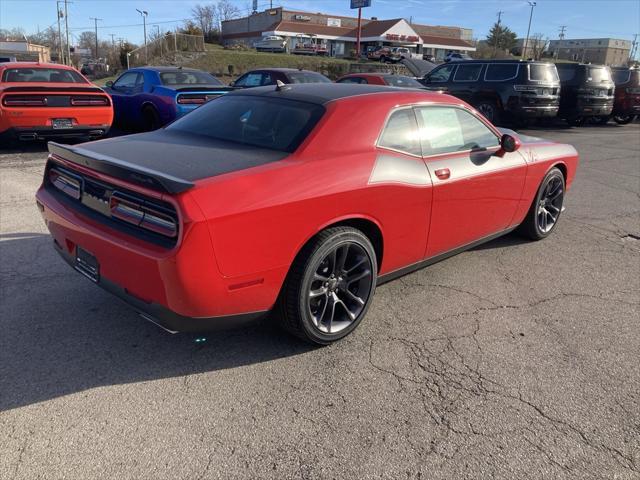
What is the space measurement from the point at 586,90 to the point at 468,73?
3591 millimetres

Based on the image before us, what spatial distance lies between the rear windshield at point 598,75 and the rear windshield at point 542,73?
2.04 meters

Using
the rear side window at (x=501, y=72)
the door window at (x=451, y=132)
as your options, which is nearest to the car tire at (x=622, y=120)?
the rear side window at (x=501, y=72)

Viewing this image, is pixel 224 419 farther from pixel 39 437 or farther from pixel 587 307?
pixel 587 307

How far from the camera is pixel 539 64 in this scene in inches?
543

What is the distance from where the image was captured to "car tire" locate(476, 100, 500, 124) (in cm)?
1426

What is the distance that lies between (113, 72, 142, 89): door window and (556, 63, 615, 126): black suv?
12.3m

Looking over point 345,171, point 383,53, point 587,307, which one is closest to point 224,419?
point 345,171

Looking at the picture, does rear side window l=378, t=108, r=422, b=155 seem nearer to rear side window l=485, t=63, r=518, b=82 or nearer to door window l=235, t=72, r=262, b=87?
A: door window l=235, t=72, r=262, b=87

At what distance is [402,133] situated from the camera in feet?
11.7

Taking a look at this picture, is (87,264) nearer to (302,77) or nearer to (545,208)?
(545,208)

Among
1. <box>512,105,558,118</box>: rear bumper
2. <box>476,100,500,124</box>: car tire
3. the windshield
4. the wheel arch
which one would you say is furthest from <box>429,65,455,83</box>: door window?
the wheel arch

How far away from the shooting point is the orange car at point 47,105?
7.84 meters

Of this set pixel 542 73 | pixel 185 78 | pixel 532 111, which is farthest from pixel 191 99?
pixel 542 73

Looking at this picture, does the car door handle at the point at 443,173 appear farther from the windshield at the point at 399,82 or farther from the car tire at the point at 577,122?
the car tire at the point at 577,122
